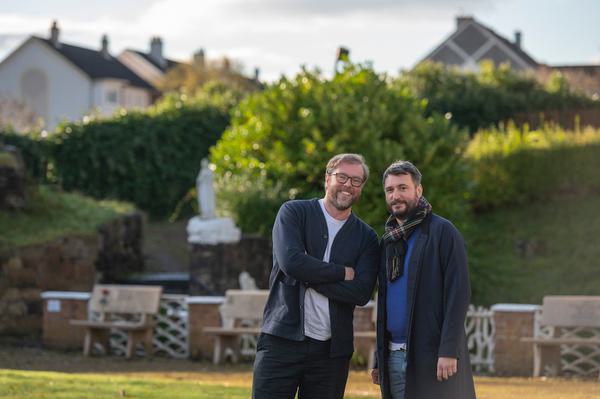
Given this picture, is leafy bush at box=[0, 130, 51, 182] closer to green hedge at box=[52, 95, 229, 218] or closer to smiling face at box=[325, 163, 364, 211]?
green hedge at box=[52, 95, 229, 218]

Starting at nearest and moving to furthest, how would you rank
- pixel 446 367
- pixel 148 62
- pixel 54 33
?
pixel 446 367, pixel 54 33, pixel 148 62

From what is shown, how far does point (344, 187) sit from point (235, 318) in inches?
351

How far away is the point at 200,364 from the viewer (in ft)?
48.1

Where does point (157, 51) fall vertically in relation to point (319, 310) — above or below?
above

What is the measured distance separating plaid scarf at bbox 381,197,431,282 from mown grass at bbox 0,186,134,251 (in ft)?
38.3

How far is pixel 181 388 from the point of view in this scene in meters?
10.3

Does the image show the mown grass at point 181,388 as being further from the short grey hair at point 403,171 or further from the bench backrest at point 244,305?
the short grey hair at point 403,171

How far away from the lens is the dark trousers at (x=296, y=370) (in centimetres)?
589

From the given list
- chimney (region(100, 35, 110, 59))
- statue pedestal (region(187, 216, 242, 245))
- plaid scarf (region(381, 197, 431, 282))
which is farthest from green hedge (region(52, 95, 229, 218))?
chimney (region(100, 35, 110, 59))

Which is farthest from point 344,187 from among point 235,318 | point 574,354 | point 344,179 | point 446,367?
point 574,354

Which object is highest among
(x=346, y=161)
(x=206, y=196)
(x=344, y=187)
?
(x=206, y=196)

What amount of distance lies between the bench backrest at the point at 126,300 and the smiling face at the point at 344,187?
372 inches

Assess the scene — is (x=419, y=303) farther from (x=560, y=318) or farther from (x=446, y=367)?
(x=560, y=318)

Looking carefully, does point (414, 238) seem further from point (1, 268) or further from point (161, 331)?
point (1, 268)
